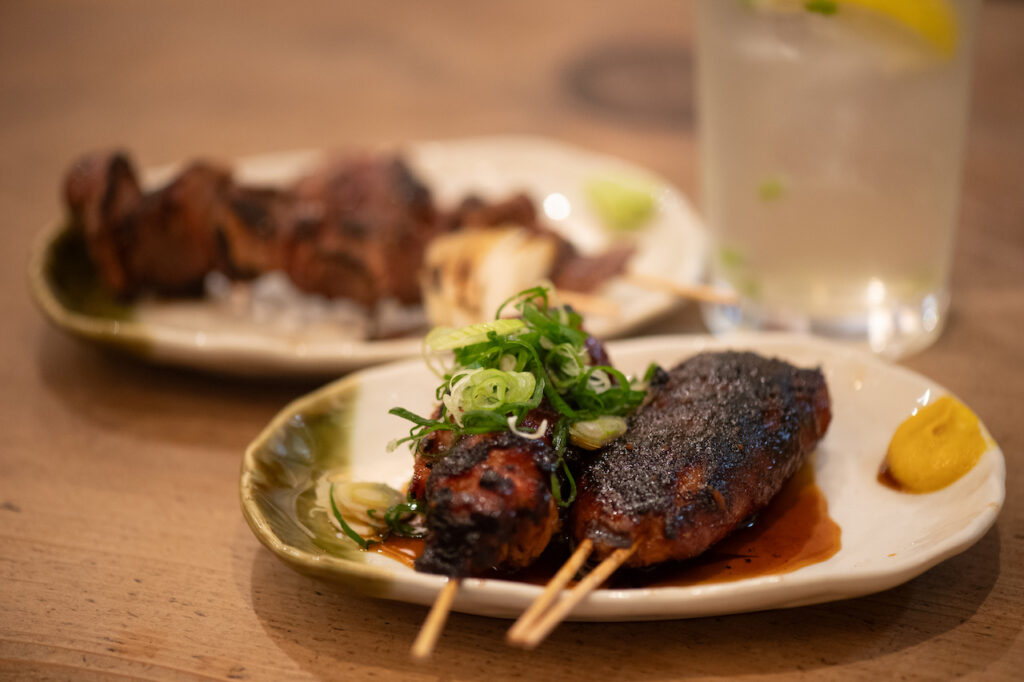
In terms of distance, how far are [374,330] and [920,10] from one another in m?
2.39

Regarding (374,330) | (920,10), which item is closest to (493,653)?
(374,330)

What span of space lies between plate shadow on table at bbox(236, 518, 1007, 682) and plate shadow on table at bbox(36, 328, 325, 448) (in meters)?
1.15

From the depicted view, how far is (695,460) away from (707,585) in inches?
13.0

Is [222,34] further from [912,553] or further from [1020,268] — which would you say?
[912,553]

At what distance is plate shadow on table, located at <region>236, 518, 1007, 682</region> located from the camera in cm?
245

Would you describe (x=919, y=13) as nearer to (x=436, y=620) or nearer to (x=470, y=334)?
(x=470, y=334)

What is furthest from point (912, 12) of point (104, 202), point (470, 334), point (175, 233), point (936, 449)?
point (104, 202)

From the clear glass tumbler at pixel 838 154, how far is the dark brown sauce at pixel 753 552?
3.84 feet

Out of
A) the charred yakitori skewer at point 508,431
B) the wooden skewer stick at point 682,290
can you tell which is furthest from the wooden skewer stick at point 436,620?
the wooden skewer stick at point 682,290

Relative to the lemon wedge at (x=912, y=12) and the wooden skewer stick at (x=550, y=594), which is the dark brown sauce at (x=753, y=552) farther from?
the lemon wedge at (x=912, y=12)

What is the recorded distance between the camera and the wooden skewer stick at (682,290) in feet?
12.0

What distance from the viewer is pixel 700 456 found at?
257cm

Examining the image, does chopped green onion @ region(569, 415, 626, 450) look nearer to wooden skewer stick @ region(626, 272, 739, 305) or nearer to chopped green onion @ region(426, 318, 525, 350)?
chopped green onion @ region(426, 318, 525, 350)

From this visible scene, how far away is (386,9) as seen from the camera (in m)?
8.05
